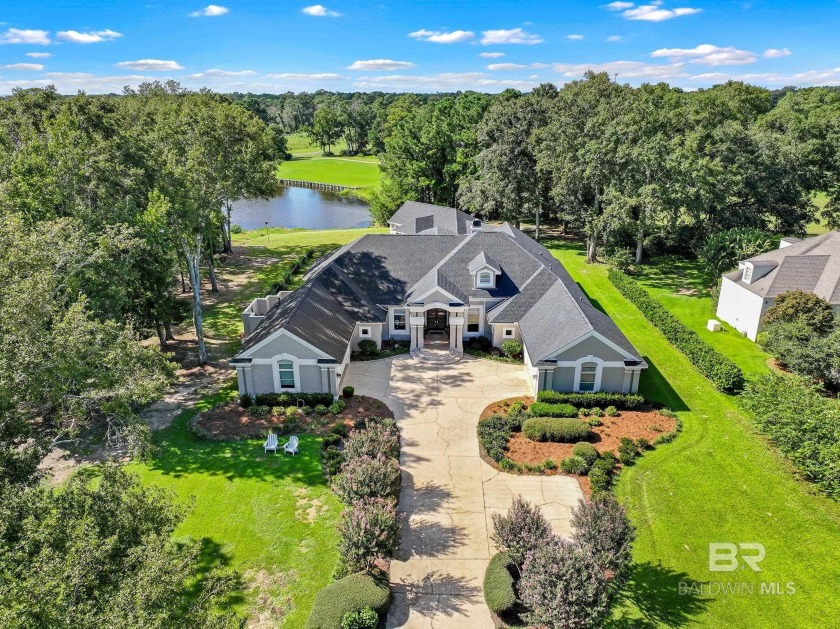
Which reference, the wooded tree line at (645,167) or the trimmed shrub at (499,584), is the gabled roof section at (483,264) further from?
the trimmed shrub at (499,584)

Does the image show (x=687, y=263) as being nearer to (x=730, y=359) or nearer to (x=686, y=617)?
(x=730, y=359)

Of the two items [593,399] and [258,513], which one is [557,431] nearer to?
[593,399]

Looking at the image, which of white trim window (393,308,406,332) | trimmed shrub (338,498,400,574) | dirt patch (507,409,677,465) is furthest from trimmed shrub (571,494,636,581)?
white trim window (393,308,406,332)

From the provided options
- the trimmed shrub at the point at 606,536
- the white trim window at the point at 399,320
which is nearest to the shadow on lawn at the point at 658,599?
the trimmed shrub at the point at 606,536

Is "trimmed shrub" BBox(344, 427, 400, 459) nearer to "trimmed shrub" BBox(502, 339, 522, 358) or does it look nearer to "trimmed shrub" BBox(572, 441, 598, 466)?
"trimmed shrub" BBox(572, 441, 598, 466)

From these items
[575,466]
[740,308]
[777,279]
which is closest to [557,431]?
[575,466]
